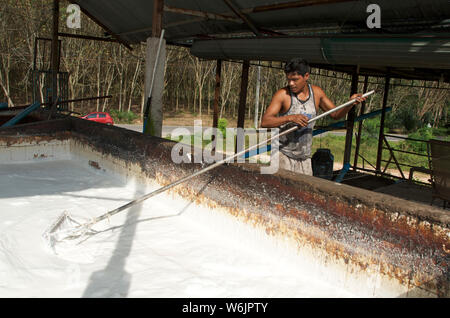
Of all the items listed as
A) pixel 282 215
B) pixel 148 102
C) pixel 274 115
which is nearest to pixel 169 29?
pixel 148 102

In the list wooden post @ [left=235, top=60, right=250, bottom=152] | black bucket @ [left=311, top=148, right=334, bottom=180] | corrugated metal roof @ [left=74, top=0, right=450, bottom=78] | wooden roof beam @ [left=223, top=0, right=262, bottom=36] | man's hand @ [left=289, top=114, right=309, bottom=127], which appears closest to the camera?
man's hand @ [left=289, top=114, right=309, bottom=127]

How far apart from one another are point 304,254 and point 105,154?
398cm

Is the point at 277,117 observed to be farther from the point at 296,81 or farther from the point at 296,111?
the point at 296,81

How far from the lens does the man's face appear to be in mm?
3619

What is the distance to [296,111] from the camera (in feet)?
12.4

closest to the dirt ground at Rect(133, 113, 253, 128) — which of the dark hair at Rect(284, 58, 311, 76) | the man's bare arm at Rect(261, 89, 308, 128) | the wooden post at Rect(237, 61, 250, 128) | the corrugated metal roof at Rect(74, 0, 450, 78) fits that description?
the corrugated metal roof at Rect(74, 0, 450, 78)

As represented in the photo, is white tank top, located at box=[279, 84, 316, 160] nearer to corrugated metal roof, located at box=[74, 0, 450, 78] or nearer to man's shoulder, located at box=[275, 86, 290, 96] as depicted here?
man's shoulder, located at box=[275, 86, 290, 96]

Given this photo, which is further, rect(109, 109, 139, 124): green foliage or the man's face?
rect(109, 109, 139, 124): green foliage

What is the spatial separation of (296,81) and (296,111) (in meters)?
0.30

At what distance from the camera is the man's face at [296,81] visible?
362 centimetres

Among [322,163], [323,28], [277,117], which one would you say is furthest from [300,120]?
[322,163]

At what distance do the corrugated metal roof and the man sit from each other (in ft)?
3.30
